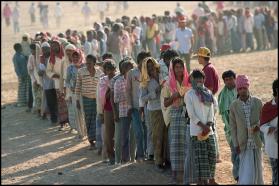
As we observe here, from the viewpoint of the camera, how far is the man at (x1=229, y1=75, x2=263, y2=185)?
7906 mm

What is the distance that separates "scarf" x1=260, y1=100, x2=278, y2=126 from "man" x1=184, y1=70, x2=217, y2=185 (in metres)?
0.71

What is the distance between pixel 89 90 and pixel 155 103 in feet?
7.53

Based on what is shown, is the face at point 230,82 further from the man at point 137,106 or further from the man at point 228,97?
the man at point 137,106

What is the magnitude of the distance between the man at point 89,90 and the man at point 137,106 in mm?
1584

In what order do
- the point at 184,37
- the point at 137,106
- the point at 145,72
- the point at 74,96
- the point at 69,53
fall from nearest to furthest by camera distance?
the point at 145,72 → the point at 137,106 → the point at 74,96 → the point at 69,53 → the point at 184,37

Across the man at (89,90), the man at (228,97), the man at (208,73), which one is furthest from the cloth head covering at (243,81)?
the man at (89,90)

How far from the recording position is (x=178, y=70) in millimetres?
8398

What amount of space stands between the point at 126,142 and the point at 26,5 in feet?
156

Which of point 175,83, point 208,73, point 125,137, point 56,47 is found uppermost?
point 56,47

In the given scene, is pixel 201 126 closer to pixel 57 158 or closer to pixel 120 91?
pixel 120 91

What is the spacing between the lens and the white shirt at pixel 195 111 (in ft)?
26.1

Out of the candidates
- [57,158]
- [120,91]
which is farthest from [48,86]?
[120,91]

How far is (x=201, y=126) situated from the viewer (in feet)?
26.1

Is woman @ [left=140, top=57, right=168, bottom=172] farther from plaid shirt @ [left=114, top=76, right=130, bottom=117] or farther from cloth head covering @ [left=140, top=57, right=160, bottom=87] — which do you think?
plaid shirt @ [left=114, top=76, right=130, bottom=117]
